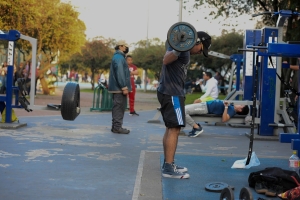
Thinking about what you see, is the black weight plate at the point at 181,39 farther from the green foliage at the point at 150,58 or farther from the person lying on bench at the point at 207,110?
the green foliage at the point at 150,58

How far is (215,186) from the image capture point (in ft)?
20.3

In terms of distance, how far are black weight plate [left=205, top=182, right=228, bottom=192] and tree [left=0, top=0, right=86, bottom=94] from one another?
→ 20.9 m

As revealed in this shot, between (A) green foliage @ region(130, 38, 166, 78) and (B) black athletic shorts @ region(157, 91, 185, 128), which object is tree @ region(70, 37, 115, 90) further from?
(B) black athletic shorts @ region(157, 91, 185, 128)

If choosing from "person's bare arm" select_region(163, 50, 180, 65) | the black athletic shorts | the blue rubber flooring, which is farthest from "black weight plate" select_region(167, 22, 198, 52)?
the blue rubber flooring

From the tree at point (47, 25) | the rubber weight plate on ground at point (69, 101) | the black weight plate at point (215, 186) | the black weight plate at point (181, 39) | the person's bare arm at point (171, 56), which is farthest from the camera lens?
the tree at point (47, 25)

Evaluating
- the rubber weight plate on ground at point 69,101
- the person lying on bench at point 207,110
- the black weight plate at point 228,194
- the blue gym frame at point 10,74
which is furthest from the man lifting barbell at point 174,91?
the blue gym frame at point 10,74

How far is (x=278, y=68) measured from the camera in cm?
1153

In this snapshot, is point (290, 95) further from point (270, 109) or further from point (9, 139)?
point (9, 139)

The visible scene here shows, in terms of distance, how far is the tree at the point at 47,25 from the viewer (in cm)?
2648

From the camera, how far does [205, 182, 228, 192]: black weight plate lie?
19.9 ft

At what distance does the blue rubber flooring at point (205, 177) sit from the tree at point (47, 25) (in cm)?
1912

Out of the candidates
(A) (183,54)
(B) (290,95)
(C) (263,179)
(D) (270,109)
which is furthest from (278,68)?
(C) (263,179)

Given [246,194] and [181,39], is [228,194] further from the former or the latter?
[181,39]

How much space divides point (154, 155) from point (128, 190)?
2.40 metres
